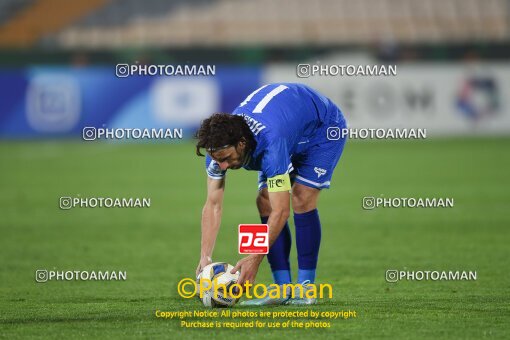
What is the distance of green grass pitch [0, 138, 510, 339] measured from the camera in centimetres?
680

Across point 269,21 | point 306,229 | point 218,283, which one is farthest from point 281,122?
point 269,21

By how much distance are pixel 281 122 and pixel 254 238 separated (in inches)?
33.0

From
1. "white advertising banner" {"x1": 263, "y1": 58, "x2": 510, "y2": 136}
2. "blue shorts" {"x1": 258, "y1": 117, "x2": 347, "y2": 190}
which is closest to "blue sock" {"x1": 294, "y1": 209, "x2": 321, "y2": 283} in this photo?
"blue shorts" {"x1": 258, "y1": 117, "x2": 347, "y2": 190}

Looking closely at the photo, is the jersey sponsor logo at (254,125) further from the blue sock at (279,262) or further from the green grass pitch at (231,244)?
the green grass pitch at (231,244)

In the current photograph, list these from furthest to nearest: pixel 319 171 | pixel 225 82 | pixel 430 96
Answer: pixel 225 82
pixel 430 96
pixel 319 171

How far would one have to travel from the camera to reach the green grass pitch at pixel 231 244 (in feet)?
22.3

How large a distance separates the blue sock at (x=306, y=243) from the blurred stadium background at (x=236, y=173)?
35 cm

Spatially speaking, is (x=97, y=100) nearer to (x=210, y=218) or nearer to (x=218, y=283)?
(x=210, y=218)

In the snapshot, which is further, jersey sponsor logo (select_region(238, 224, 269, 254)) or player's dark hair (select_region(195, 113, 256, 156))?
jersey sponsor logo (select_region(238, 224, 269, 254))

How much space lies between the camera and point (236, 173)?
22078mm

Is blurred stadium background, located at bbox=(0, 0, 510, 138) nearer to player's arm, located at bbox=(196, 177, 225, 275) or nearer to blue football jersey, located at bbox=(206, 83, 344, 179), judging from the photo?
blue football jersey, located at bbox=(206, 83, 344, 179)

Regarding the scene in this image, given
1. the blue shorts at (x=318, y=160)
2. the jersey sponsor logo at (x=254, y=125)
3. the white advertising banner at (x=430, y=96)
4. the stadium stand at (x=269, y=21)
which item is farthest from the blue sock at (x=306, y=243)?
the stadium stand at (x=269, y=21)

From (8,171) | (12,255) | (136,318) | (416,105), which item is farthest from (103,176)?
(136,318)

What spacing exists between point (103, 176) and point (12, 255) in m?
8.44
